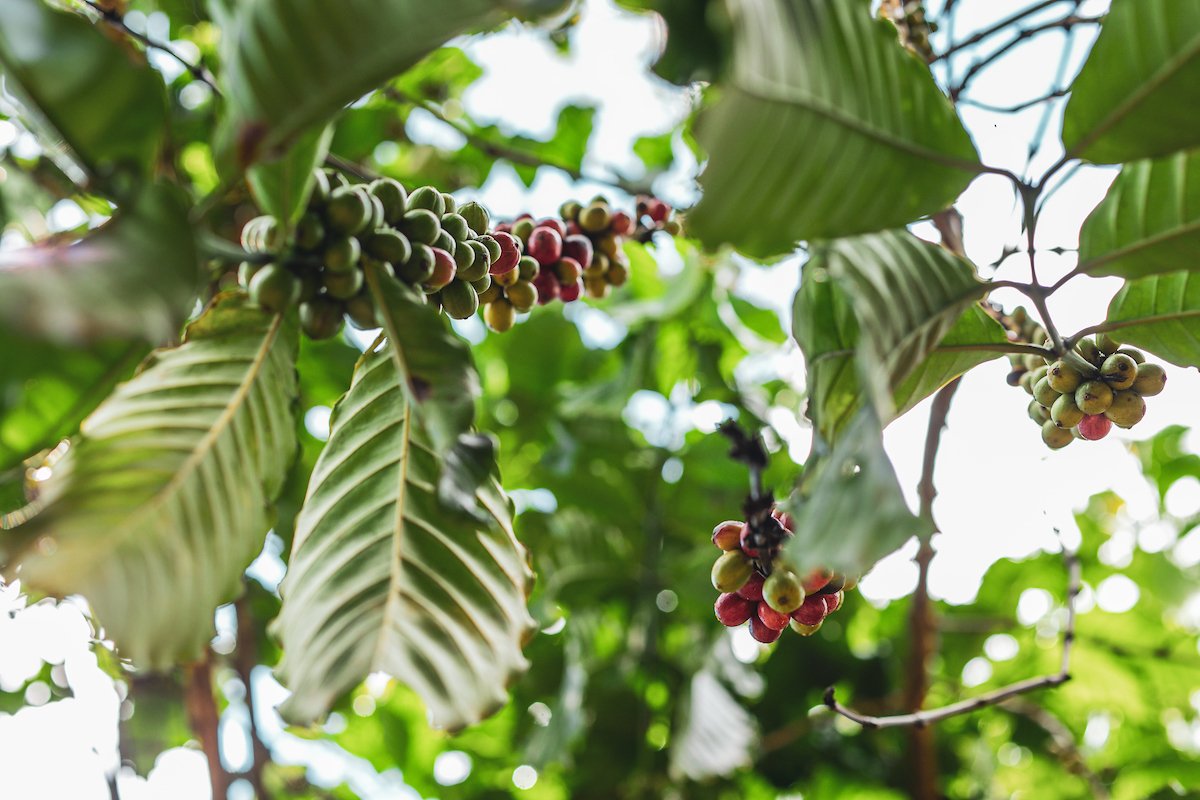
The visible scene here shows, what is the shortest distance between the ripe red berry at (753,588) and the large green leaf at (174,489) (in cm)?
54

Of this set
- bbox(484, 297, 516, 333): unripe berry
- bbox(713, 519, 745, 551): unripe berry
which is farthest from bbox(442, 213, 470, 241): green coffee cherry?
bbox(713, 519, 745, 551): unripe berry

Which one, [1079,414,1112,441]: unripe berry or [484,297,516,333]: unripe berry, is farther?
[484,297,516,333]: unripe berry

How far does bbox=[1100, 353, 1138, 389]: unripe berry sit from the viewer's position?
111 centimetres

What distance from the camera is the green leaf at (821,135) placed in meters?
0.75

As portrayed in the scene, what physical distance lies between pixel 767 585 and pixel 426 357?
44 centimetres

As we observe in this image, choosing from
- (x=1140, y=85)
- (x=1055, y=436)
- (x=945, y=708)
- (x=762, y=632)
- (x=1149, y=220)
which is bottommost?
(x=945, y=708)

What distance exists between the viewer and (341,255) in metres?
0.89

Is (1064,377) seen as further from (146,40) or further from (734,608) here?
(146,40)

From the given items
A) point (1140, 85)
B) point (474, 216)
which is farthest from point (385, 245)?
point (1140, 85)

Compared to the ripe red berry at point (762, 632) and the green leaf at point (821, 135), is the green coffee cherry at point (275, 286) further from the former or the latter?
the ripe red berry at point (762, 632)

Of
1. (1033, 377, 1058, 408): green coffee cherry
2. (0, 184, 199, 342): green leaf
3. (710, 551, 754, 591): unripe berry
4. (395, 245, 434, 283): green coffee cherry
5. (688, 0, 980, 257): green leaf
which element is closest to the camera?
(0, 184, 199, 342): green leaf

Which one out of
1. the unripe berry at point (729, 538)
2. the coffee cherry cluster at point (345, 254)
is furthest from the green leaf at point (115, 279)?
the unripe berry at point (729, 538)

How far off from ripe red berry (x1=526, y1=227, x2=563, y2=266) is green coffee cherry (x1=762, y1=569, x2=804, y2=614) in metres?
0.62

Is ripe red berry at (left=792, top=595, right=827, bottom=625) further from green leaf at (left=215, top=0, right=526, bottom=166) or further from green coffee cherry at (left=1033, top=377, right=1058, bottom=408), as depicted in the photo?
green leaf at (left=215, top=0, right=526, bottom=166)
